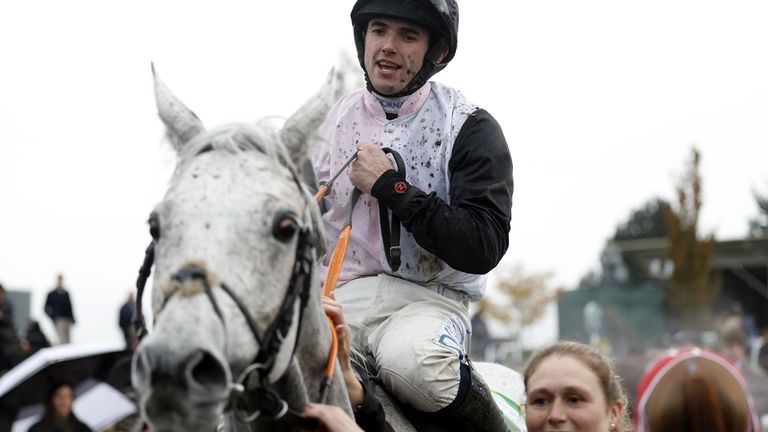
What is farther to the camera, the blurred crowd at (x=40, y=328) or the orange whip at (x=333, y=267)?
the blurred crowd at (x=40, y=328)

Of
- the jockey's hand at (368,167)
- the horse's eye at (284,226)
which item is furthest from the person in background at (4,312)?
the horse's eye at (284,226)

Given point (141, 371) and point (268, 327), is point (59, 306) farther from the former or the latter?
point (141, 371)

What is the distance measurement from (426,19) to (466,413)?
5.88 ft

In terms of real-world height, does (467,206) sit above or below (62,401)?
above

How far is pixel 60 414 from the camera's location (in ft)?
24.0

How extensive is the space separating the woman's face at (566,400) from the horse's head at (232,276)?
3.39ft

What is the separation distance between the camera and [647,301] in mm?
29484

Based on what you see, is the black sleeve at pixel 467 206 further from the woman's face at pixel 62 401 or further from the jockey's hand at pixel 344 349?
the woman's face at pixel 62 401

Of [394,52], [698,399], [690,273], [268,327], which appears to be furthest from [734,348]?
[690,273]

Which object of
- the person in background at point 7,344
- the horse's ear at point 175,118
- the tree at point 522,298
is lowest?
the tree at point 522,298

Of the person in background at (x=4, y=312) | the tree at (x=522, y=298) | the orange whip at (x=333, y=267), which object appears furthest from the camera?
the tree at (x=522, y=298)

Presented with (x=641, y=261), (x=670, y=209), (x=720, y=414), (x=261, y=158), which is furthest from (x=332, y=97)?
(x=641, y=261)

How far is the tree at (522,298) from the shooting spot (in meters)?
53.5

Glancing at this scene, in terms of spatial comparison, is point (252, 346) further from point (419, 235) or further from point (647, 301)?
point (647, 301)
